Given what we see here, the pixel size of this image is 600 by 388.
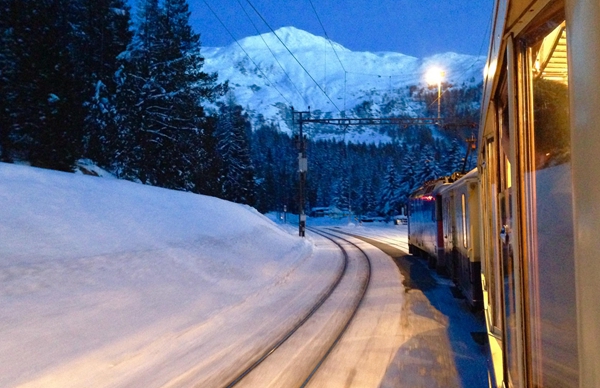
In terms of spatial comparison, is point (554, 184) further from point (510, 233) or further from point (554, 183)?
point (510, 233)

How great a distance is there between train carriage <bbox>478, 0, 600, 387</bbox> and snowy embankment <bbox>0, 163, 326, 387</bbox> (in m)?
4.60

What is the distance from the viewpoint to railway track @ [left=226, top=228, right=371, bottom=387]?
567cm

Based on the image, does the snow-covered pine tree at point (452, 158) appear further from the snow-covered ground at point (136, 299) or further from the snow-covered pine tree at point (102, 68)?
the snow-covered ground at point (136, 299)

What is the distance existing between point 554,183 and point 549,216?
0.16m

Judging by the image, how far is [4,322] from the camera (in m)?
6.12

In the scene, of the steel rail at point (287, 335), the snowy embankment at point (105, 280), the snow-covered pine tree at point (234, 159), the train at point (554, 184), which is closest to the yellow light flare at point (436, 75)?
the snowy embankment at point (105, 280)

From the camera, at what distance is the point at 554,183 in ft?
6.19

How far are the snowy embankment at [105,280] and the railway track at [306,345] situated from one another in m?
0.91

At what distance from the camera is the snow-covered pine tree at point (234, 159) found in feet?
170

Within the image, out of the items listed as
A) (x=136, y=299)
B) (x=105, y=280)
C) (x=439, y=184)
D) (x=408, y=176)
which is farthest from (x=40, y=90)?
(x=408, y=176)

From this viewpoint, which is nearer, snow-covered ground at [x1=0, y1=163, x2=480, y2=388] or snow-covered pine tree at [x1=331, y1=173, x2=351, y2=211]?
snow-covered ground at [x1=0, y1=163, x2=480, y2=388]

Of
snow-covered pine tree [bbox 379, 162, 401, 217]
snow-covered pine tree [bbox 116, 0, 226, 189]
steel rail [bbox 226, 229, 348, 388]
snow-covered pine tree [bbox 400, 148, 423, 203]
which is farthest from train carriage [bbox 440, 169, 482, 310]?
snow-covered pine tree [bbox 379, 162, 401, 217]

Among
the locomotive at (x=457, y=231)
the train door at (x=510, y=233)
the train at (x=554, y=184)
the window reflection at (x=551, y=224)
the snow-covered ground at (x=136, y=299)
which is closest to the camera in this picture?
the train at (x=554, y=184)

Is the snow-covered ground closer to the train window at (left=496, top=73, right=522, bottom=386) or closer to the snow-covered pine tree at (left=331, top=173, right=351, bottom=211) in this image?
the train window at (left=496, top=73, right=522, bottom=386)
